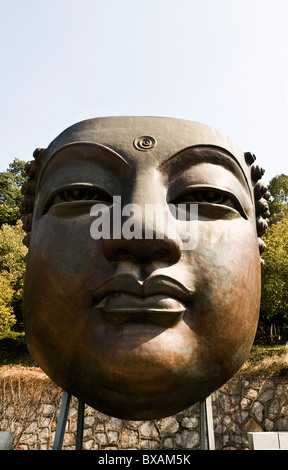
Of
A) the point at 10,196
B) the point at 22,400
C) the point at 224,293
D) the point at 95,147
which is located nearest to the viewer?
the point at 224,293

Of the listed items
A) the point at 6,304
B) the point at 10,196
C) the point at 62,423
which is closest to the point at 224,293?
the point at 62,423

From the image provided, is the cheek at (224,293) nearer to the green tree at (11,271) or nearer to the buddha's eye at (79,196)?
the buddha's eye at (79,196)

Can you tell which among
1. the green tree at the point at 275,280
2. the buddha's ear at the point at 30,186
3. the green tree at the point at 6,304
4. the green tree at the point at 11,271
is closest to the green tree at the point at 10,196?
the green tree at the point at 11,271

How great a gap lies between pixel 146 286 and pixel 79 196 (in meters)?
0.93

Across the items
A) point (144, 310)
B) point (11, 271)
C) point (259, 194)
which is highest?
point (11, 271)

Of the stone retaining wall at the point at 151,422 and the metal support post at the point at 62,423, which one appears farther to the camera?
the stone retaining wall at the point at 151,422

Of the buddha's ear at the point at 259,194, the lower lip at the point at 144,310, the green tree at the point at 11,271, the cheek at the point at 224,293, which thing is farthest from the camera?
the green tree at the point at 11,271

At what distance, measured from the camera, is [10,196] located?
3503cm

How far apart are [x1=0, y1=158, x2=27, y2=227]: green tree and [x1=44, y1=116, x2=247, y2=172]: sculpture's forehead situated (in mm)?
29619

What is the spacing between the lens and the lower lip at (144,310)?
79.0 inches

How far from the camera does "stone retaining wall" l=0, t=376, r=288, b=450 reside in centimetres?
816

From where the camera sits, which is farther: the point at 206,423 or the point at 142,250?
the point at 206,423

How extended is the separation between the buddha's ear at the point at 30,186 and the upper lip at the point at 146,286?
1.51 metres

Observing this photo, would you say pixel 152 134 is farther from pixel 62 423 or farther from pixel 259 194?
pixel 62 423
